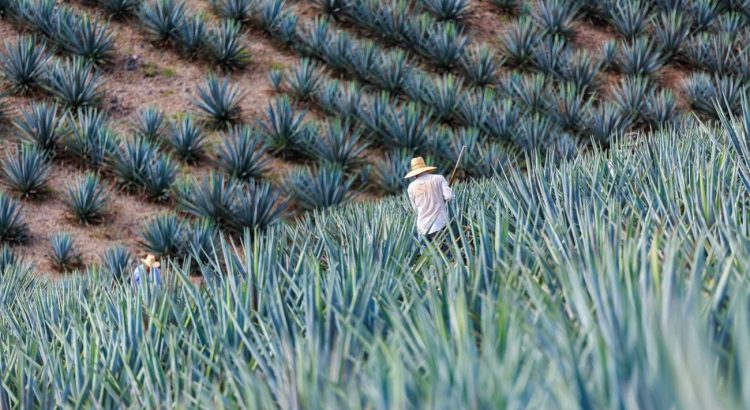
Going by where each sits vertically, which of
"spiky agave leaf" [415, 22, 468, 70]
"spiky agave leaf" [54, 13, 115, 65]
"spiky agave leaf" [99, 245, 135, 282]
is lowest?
"spiky agave leaf" [99, 245, 135, 282]

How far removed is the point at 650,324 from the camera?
186 centimetres

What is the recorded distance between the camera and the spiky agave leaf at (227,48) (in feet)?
51.2

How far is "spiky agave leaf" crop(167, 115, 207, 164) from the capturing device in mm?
13859

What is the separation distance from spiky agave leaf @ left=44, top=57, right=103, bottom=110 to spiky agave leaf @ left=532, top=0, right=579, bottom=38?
7310mm

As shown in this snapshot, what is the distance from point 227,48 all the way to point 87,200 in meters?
3.82

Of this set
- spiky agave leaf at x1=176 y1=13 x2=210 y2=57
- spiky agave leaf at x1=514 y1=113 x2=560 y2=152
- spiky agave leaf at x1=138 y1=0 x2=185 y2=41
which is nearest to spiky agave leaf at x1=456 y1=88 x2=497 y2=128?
spiky agave leaf at x1=514 y1=113 x2=560 y2=152

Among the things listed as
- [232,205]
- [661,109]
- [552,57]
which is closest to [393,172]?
[232,205]

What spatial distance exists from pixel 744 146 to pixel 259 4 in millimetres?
12810

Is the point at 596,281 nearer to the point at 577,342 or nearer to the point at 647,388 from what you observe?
the point at 577,342

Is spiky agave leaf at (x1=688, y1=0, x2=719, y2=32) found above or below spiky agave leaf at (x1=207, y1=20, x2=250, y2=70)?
above

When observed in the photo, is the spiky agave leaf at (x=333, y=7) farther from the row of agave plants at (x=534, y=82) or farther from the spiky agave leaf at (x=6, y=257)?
the spiky agave leaf at (x=6, y=257)

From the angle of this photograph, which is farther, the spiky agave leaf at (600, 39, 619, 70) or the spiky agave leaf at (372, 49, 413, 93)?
the spiky agave leaf at (600, 39, 619, 70)

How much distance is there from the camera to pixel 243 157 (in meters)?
13.6

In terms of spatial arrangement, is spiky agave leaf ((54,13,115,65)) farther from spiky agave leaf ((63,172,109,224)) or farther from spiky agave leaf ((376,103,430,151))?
spiky agave leaf ((376,103,430,151))
